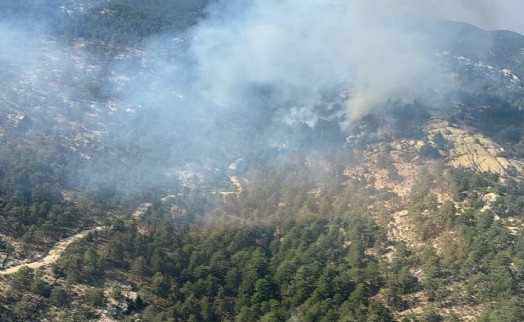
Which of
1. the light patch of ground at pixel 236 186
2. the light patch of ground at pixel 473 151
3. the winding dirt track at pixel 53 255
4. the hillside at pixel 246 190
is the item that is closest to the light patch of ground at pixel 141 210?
the hillside at pixel 246 190

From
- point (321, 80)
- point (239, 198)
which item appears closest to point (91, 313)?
point (239, 198)

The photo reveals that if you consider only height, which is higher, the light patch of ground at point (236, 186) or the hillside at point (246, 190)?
the hillside at point (246, 190)

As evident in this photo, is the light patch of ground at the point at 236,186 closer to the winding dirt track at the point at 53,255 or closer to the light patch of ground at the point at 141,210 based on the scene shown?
the light patch of ground at the point at 141,210

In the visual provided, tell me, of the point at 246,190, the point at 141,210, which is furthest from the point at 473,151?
the point at 141,210

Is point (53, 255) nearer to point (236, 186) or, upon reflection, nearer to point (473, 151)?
point (236, 186)

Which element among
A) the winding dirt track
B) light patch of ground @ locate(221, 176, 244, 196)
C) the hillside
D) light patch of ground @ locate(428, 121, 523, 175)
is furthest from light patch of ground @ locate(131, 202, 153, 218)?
light patch of ground @ locate(428, 121, 523, 175)

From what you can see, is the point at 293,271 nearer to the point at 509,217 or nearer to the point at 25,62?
the point at 509,217

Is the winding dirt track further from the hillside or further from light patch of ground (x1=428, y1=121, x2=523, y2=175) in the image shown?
light patch of ground (x1=428, y1=121, x2=523, y2=175)

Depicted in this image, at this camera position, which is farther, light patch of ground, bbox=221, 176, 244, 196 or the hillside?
light patch of ground, bbox=221, 176, 244, 196
